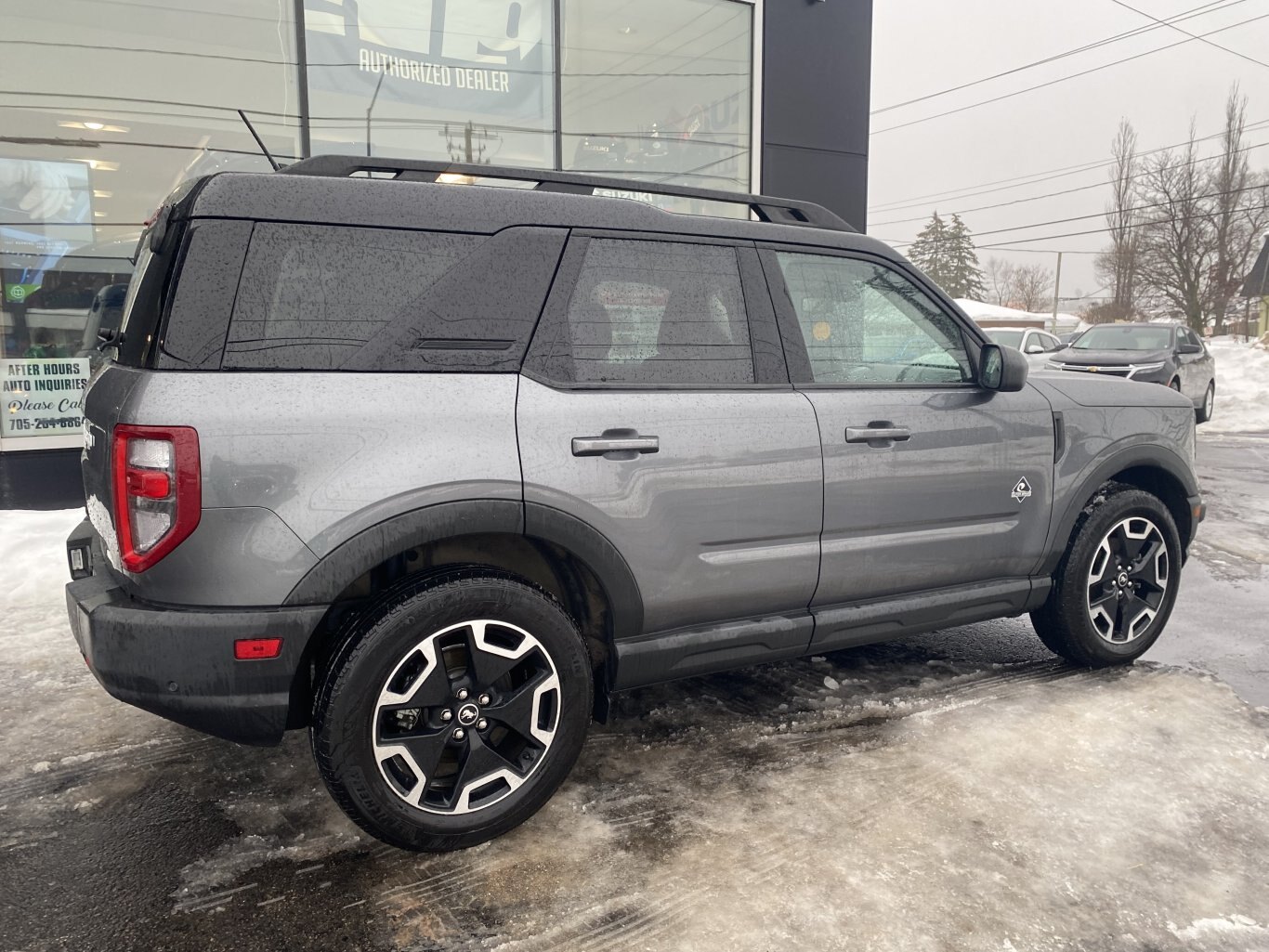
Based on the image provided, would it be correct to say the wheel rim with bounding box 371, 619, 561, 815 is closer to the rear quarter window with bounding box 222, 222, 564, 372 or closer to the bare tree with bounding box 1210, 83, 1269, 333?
the rear quarter window with bounding box 222, 222, 564, 372

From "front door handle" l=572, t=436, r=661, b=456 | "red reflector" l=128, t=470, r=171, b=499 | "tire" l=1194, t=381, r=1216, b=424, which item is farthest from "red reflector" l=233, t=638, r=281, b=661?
"tire" l=1194, t=381, r=1216, b=424

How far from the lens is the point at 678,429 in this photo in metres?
2.93

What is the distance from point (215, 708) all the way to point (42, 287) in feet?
21.4

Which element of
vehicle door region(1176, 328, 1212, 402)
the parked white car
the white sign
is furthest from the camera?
the parked white car

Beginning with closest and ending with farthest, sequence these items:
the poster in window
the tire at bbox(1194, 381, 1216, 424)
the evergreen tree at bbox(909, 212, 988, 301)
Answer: the poster in window → the tire at bbox(1194, 381, 1216, 424) → the evergreen tree at bbox(909, 212, 988, 301)

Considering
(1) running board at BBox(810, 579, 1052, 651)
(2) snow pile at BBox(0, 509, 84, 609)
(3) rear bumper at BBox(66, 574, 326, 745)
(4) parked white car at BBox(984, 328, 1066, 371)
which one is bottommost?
(2) snow pile at BBox(0, 509, 84, 609)

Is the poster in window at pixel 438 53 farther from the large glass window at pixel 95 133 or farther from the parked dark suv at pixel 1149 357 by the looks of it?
the parked dark suv at pixel 1149 357

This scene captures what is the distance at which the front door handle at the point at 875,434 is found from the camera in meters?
3.27

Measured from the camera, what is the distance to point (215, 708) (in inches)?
95.3

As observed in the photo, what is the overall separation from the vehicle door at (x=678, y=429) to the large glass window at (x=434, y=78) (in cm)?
624

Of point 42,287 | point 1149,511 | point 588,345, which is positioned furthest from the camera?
→ point 42,287

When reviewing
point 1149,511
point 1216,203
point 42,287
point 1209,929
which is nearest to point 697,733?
point 1209,929

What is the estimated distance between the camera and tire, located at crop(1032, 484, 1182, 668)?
3959mm

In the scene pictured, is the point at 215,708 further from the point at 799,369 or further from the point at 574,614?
the point at 799,369
